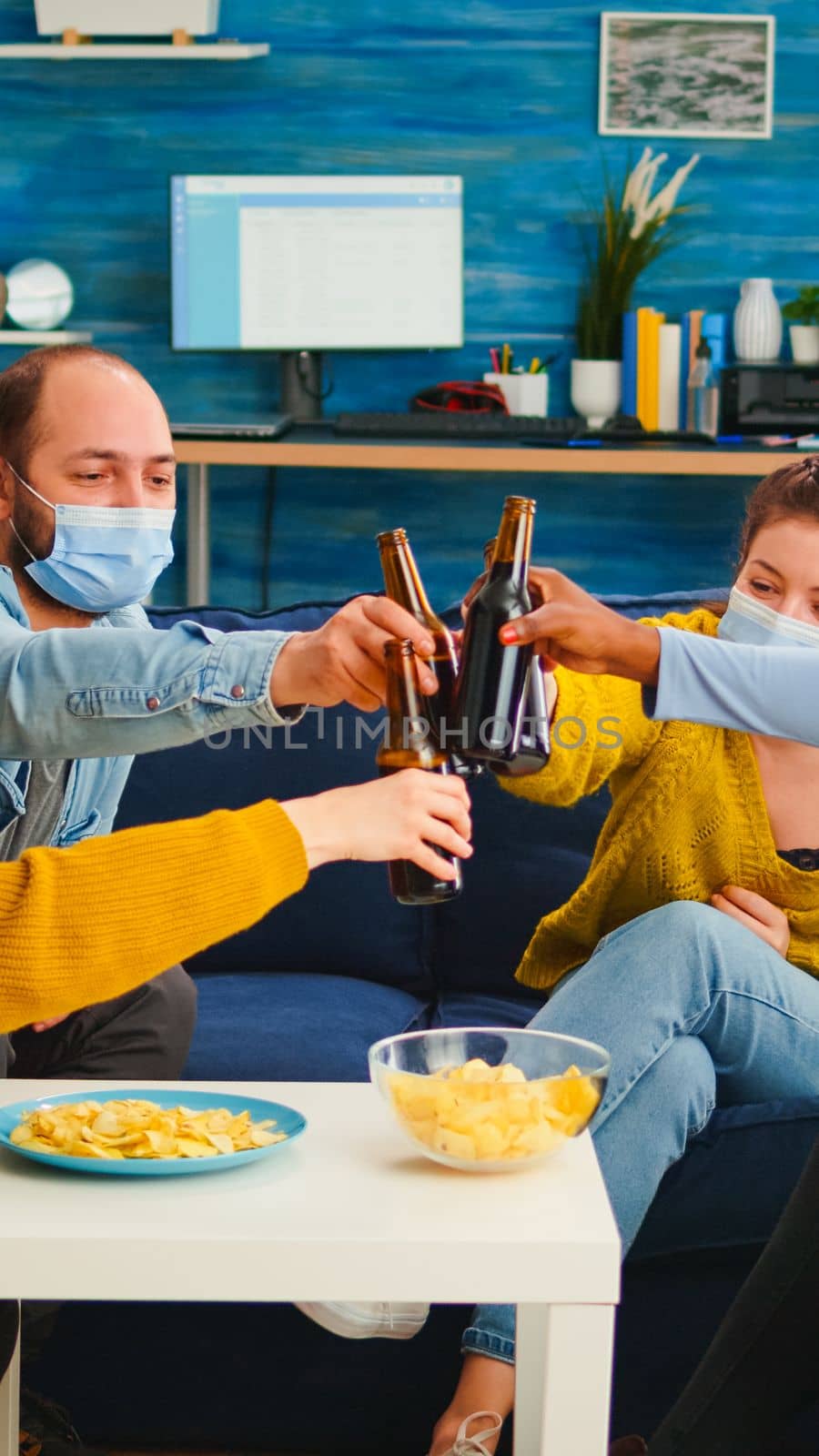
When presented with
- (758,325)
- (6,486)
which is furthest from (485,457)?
(6,486)

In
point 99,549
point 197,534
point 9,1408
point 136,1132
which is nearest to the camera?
point 136,1132

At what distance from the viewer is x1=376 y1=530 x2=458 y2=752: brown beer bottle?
1.30 meters

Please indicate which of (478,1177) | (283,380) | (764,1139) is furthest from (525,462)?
(478,1177)

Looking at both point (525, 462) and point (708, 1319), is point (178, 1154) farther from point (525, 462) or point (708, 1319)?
point (525, 462)

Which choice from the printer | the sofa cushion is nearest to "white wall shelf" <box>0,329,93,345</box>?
the printer

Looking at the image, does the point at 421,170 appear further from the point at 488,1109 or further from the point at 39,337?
the point at 488,1109

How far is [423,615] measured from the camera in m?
1.33

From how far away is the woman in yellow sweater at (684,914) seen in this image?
1.42 m

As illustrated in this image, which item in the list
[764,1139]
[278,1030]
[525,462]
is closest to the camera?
[764,1139]

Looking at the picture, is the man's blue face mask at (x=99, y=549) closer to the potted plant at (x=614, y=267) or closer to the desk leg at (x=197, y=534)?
the desk leg at (x=197, y=534)

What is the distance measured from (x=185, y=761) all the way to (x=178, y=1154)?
1071 mm

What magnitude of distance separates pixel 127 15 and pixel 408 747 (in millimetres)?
2940

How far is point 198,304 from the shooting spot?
3.71m

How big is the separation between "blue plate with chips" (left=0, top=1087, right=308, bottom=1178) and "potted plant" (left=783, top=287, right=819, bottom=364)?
2973 mm
